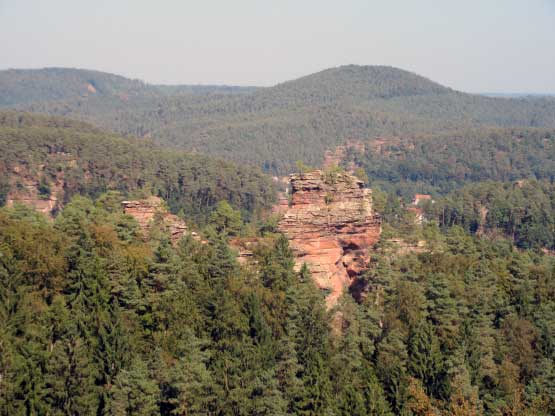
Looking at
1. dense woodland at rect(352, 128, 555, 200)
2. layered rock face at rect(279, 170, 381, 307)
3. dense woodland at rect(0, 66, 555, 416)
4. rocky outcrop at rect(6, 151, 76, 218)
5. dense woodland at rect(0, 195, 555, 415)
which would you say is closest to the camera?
dense woodland at rect(0, 195, 555, 415)

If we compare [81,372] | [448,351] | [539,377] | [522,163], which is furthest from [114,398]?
[522,163]

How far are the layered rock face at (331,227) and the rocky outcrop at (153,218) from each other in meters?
7.65

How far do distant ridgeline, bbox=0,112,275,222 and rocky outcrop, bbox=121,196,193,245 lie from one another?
4247cm

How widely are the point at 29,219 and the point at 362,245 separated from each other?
2305cm

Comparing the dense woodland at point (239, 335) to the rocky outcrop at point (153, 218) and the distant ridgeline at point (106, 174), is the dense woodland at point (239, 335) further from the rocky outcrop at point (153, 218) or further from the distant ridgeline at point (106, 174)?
the distant ridgeline at point (106, 174)

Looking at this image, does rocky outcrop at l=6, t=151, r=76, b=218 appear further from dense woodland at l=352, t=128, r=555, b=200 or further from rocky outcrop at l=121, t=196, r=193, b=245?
dense woodland at l=352, t=128, r=555, b=200

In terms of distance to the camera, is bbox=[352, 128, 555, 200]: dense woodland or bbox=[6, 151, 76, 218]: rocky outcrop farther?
bbox=[352, 128, 555, 200]: dense woodland

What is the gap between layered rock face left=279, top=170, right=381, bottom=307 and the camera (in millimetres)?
52406

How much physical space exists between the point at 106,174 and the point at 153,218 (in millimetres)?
60164

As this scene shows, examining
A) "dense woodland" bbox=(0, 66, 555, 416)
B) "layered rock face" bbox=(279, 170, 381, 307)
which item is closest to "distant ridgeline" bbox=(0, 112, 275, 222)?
"layered rock face" bbox=(279, 170, 381, 307)

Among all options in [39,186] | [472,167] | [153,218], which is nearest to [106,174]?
[39,186]

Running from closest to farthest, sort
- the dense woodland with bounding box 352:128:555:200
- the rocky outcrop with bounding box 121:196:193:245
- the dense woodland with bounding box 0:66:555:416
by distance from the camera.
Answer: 1. the dense woodland with bounding box 0:66:555:416
2. the rocky outcrop with bounding box 121:196:193:245
3. the dense woodland with bounding box 352:128:555:200

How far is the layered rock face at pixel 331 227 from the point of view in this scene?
172 ft

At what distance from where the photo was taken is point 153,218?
54.6 metres
